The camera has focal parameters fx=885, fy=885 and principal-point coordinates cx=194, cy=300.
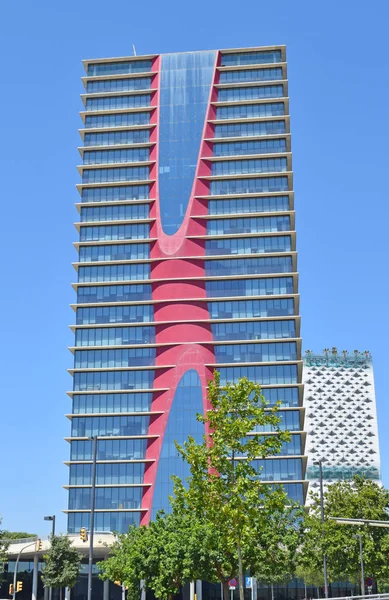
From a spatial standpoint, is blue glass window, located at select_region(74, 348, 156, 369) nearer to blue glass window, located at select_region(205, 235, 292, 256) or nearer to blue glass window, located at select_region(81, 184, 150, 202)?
blue glass window, located at select_region(205, 235, 292, 256)

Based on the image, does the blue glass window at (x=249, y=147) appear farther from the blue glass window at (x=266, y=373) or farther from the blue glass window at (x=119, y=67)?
the blue glass window at (x=266, y=373)

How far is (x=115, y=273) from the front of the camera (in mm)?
128250

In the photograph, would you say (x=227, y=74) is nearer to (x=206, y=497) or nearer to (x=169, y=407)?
(x=169, y=407)

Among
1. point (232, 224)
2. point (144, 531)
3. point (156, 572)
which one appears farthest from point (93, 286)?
point (156, 572)

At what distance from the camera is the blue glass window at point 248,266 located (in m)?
125

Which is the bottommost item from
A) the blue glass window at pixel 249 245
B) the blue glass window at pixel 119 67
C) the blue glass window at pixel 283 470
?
the blue glass window at pixel 283 470

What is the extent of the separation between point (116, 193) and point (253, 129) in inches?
879

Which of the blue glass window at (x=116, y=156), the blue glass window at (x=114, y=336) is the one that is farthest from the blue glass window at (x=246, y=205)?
the blue glass window at (x=114, y=336)

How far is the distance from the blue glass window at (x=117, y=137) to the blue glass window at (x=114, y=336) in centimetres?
2860

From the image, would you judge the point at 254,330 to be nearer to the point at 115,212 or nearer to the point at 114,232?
the point at 114,232

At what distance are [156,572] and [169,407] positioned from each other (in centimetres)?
5192

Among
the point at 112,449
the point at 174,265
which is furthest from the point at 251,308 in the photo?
the point at 112,449

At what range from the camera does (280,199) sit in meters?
128

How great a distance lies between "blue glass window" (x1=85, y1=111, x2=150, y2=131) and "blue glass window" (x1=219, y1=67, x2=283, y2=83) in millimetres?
12945
